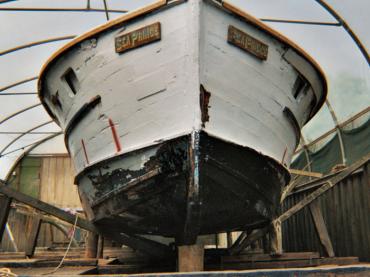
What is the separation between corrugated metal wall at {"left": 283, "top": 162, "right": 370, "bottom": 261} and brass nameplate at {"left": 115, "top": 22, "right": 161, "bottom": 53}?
3088 millimetres

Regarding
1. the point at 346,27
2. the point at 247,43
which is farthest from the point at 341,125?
the point at 247,43

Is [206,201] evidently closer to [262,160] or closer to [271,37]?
[262,160]

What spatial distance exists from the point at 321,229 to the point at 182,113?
266 centimetres

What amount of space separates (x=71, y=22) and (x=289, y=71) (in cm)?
507

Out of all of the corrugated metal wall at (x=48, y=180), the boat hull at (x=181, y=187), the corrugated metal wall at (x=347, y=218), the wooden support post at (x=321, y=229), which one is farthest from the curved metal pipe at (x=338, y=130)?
the corrugated metal wall at (x=48, y=180)

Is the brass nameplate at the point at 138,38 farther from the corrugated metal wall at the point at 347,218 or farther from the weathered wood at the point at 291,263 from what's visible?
the corrugated metal wall at the point at 347,218

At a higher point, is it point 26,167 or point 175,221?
point 26,167

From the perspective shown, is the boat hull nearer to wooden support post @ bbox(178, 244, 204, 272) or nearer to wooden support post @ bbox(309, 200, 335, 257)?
wooden support post @ bbox(178, 244, 204, 272)

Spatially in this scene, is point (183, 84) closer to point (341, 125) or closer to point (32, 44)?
point (32, 44)

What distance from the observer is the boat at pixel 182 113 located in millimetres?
3631

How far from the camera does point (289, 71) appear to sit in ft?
14.1

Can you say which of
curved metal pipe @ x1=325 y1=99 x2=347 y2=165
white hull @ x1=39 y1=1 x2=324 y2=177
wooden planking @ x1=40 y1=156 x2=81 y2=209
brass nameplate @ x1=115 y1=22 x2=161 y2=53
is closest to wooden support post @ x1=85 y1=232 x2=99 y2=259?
white hull @ x1=39 y1=1 x2=324 y2=177

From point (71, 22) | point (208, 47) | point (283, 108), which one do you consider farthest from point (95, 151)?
point (71, 22)

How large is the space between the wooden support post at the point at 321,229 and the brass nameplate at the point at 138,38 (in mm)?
2926
